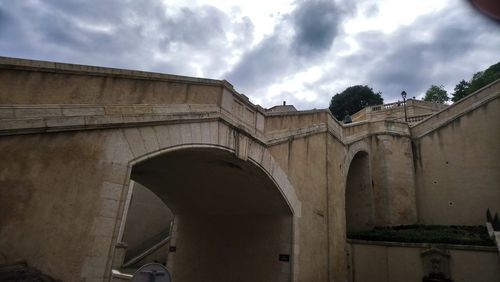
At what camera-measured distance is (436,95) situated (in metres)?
39.0

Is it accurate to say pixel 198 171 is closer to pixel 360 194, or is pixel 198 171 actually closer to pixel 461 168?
pixel 360 194

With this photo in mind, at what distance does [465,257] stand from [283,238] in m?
6.22

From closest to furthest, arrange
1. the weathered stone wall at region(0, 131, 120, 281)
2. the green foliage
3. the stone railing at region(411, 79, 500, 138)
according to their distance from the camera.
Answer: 1. the weathered stone wall at region(0, 131, 120, 281)
2. the stone railing at region(411, 79, 500, 138)
3. the green foliage

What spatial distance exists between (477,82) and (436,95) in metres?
8.65

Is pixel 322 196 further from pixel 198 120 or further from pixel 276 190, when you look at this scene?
pixel 198 120

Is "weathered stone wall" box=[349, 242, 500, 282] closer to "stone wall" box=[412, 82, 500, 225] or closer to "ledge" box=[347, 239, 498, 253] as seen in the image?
"ledge" box=[347, 239, 498, 253]

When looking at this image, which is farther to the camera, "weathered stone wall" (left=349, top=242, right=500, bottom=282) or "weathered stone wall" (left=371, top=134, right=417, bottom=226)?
"weathered stone wall" (left=371, top=134, right=417, bottom=226)

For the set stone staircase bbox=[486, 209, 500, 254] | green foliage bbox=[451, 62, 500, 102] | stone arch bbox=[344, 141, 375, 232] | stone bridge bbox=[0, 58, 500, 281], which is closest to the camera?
stone bridge bbox=[0, 58, 500, 281]

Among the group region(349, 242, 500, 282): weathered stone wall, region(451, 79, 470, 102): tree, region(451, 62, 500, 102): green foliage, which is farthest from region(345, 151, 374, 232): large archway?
region(451, 79, 470, 102): tree

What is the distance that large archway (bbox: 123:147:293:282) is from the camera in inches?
308

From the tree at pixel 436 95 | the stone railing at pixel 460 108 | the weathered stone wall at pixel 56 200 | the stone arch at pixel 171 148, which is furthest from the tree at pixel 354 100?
the weathered stone wall at pixel 56 200

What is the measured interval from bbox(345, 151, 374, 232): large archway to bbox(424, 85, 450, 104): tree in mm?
28094

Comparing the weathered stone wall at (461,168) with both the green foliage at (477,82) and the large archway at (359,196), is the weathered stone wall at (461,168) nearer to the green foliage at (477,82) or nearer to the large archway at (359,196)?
the large archway at (359,196)

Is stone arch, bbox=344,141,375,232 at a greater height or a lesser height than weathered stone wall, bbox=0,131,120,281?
greater
